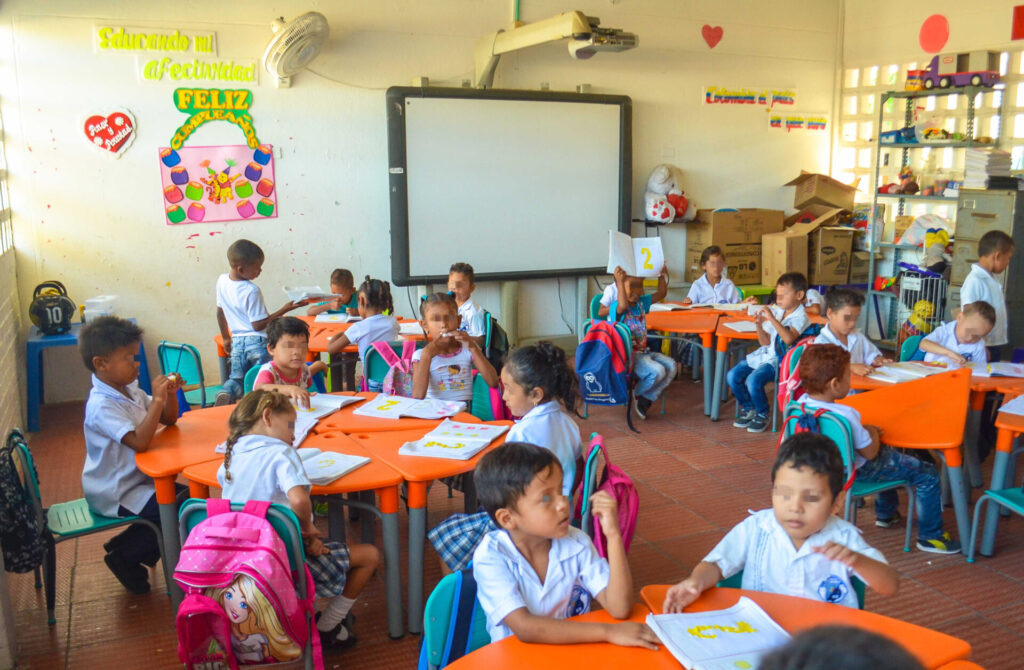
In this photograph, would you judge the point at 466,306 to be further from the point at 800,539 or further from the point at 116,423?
the point at 800,539

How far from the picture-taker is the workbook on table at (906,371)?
3881mm

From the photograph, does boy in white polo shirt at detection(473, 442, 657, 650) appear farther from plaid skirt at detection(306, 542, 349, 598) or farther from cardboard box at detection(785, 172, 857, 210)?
cardboard box at detection(785, 172, 857, 210)

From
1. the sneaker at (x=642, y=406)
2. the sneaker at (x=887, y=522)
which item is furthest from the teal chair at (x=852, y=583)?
the sneaker at (x=642, y=406)

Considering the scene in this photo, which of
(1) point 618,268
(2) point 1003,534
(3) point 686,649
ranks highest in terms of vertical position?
(1) point 618,268

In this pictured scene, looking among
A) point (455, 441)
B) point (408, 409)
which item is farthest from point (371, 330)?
point (455, 441)

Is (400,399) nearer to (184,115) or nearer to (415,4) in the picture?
(184,115)

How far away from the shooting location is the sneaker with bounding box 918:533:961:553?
11.6ft

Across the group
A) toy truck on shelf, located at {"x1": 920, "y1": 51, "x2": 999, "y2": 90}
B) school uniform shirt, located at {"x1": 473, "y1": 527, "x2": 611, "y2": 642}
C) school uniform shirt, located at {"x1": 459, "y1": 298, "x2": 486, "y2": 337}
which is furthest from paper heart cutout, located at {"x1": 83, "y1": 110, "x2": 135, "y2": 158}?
toy truck on shelf, located at {"x1": 920, "y1": 51, "x2": 999, "y2": 90}

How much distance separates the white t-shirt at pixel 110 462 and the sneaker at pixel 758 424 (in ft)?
11.8

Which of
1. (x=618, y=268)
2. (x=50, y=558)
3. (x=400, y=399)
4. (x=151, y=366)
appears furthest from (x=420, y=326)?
(x=50, y=558)

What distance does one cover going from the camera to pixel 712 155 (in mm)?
7906

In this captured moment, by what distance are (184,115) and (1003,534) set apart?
5.51m

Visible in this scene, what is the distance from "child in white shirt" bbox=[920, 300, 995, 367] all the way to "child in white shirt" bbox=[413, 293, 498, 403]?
2230mm

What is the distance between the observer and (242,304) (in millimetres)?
4934
